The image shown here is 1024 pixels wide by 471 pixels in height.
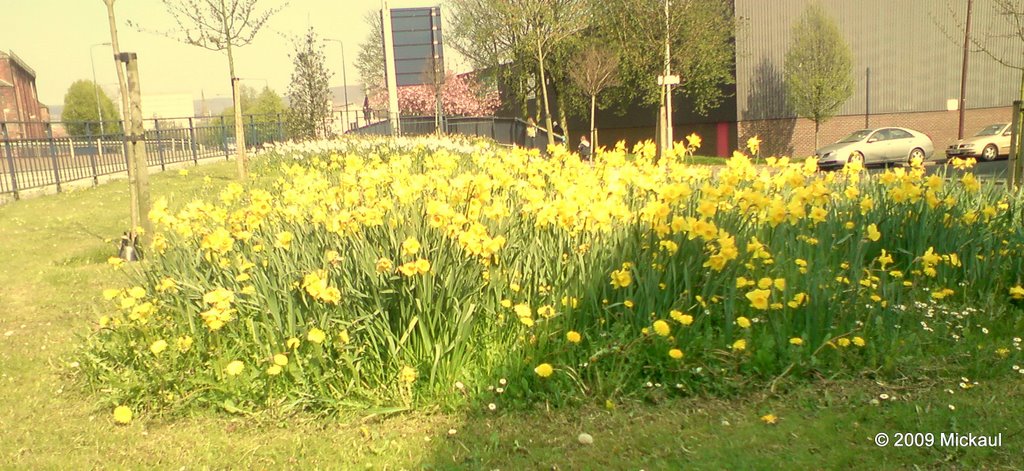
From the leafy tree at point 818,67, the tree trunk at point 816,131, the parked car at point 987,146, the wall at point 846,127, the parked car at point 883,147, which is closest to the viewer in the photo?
the parked car at point 883,147

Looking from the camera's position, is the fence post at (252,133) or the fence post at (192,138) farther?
the fence post at (252,133)

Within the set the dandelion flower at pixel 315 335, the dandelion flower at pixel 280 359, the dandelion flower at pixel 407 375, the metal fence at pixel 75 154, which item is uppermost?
the metal fence at pixel 75 154

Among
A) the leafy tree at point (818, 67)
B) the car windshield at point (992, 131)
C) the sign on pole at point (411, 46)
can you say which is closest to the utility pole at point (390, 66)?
the leafy tree at point (818, 67)

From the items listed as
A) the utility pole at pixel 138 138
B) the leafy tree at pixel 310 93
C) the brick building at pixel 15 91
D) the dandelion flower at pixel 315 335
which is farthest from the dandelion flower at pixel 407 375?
the brick building at pixel 15 91

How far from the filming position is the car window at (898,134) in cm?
2306

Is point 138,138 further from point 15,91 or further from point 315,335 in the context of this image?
point 15,91

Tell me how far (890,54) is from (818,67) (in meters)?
5.61

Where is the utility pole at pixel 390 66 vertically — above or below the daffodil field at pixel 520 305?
above

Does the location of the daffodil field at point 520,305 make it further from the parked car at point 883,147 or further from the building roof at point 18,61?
the building roof at point 18,61

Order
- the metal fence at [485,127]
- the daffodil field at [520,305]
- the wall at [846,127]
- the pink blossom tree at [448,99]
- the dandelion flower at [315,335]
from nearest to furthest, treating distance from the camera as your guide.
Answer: the dandelion flower at [315,335], the daffodil field at [520,305], the metal fence at [485,127], the wall at [846,127], the pink blossom tree at [448,99]

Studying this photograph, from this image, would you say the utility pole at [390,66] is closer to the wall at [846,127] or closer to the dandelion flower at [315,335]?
the wall at [846,127]

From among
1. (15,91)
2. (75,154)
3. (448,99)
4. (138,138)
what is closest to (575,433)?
(138,138)

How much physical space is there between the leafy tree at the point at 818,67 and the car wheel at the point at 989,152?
262 inches

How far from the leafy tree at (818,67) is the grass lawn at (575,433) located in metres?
28.3
